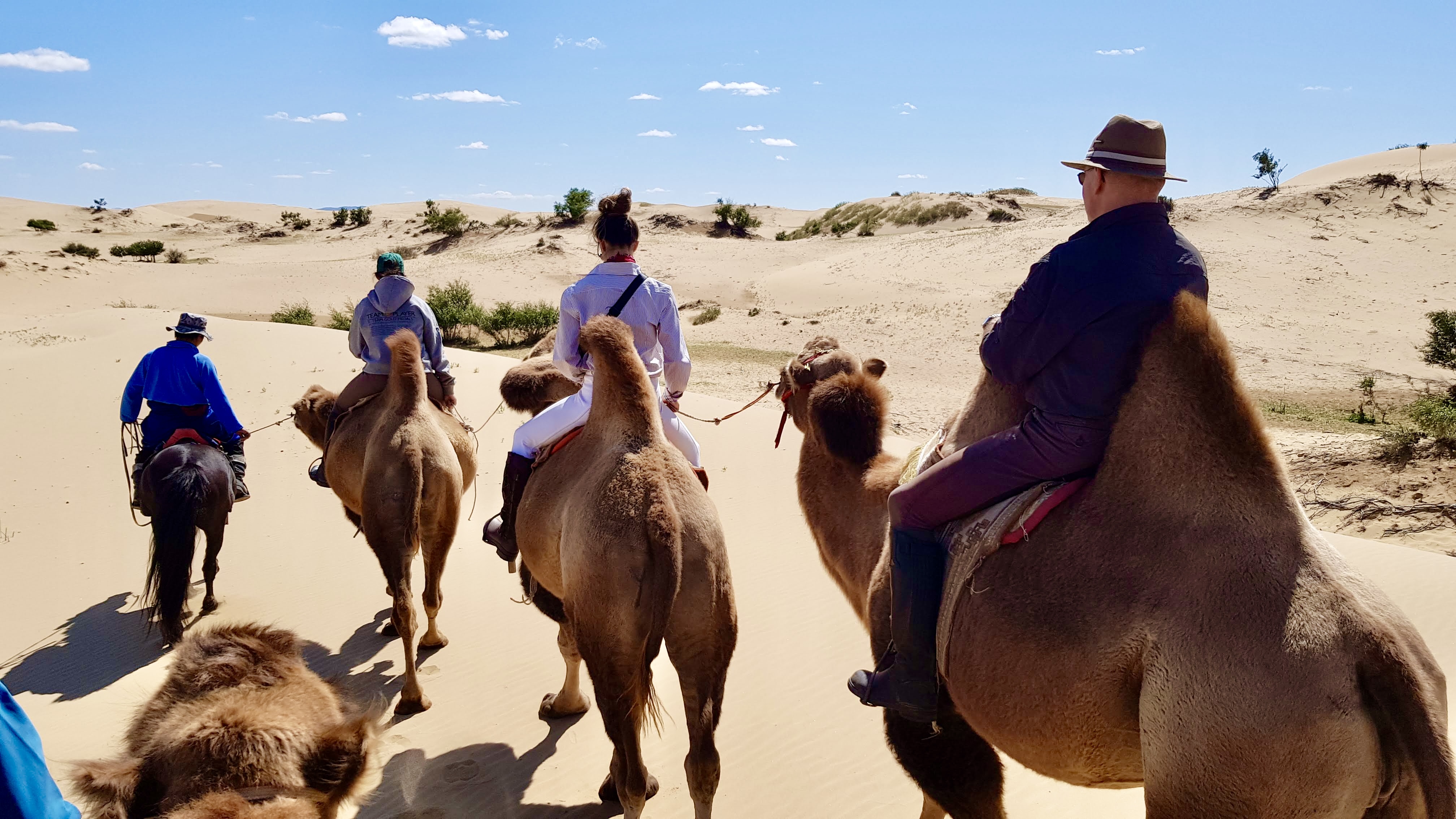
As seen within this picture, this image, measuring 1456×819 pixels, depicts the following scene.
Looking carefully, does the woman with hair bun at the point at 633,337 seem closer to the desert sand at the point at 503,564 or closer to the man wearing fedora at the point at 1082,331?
the desert sand at the point at 503,564

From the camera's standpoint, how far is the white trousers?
484 centimetres

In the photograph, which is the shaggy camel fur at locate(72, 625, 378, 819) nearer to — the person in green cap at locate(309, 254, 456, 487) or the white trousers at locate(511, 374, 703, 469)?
the white trousers at locate(511, 374, 703, 469)

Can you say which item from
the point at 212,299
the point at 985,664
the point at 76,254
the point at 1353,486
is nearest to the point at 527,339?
the point at 212,299

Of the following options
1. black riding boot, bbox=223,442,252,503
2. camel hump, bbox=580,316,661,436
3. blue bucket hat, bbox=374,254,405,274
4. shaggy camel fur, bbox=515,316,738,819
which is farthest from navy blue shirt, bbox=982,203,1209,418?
black riding boot, bbox=223,442,252,503

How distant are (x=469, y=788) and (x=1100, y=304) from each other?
432 centimetres

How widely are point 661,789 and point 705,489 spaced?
6.11 ft

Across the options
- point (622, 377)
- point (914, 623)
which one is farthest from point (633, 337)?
point (914, 623)

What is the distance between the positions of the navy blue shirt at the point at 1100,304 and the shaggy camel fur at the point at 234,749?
2.52 m

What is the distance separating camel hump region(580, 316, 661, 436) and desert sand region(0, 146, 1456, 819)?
1.71 meters

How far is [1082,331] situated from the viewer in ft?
8.80

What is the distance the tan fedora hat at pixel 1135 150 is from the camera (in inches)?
108

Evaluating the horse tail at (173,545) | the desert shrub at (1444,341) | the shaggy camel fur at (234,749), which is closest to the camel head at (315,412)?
the horse tail at (173,545)

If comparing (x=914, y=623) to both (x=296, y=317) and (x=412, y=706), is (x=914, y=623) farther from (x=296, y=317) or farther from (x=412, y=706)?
(x=296, y=317)

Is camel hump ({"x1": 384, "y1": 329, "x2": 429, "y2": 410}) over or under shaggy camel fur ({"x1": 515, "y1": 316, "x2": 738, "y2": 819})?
over
